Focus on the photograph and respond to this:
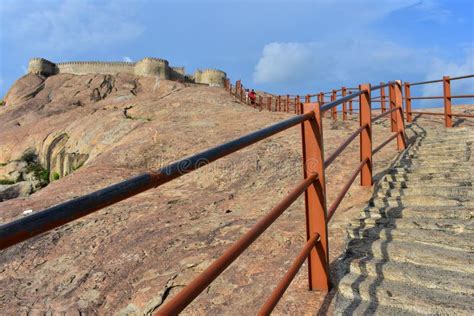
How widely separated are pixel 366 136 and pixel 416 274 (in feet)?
7.33

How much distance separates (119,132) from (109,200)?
12869mm

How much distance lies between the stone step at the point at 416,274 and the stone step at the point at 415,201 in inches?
51.0

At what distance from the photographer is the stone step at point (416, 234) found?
3.37 m

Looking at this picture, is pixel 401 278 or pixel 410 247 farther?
pixel 410 247

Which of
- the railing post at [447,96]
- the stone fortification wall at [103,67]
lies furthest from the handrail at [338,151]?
the stone fortification wall at [103,67]

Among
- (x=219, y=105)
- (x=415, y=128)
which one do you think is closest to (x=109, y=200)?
(x=415, y=128)

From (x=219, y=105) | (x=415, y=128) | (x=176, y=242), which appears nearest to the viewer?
(x=176, y=242)

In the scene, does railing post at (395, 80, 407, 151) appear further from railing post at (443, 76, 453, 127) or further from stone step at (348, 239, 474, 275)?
stone step at (348, 239, 474, 275)

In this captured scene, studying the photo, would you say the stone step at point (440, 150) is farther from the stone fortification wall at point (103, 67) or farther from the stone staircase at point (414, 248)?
the stone fortification wall at point (103, 67)

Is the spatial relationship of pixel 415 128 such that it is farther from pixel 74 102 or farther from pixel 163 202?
pixel 74 102

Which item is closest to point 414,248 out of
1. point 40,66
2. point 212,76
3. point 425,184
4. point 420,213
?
point 420,213

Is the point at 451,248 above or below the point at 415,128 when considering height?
below

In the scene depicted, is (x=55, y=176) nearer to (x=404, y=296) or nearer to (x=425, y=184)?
(x=425, y=184)

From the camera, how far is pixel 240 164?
7688mm
